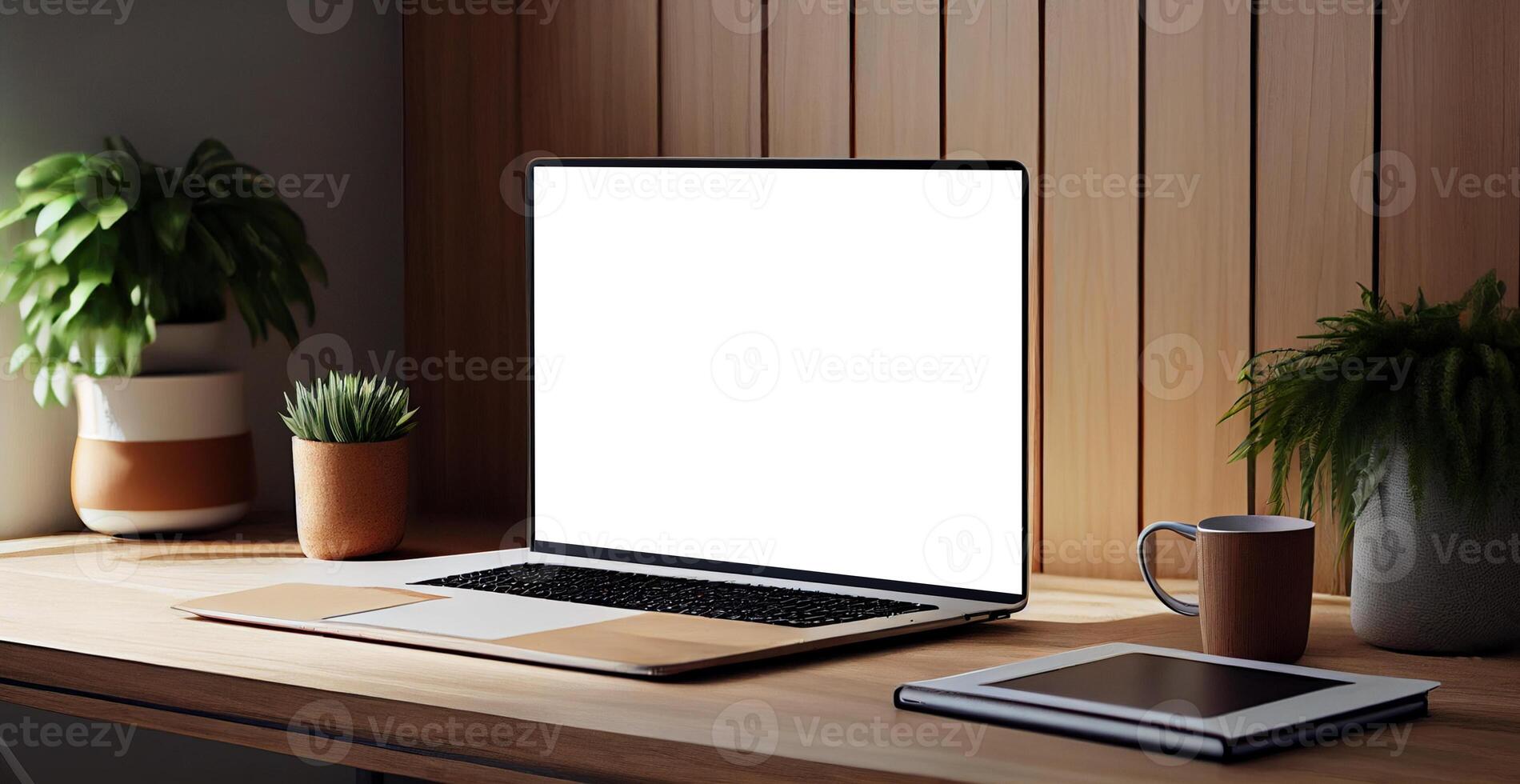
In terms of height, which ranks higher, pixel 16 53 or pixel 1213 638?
pixel 16 53

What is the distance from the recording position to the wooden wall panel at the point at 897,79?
1.34 m

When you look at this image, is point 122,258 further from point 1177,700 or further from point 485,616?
point 1177,700

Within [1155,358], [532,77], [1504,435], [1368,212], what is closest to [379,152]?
[532,77]

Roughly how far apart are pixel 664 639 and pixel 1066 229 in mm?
554

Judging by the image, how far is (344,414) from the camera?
1327mm

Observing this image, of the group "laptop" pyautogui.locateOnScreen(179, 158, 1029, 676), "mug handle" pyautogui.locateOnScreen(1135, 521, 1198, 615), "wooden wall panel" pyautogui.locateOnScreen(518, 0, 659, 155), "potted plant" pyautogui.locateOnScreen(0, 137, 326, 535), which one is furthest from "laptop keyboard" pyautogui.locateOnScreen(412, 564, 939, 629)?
"wooden wall panel" pyautogui.locateOnScreen(518, 0, 659, 155)

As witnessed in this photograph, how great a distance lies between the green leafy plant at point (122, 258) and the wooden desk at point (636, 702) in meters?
0.29

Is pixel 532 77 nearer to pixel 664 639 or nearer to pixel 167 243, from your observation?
pixel 167 243

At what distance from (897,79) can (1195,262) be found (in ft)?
1.04

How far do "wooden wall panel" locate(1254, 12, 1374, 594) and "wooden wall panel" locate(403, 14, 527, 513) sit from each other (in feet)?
2.49

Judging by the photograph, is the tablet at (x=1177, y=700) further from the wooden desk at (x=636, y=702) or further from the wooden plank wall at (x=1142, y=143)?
the wooden plank wall at (x=1142, y=143)

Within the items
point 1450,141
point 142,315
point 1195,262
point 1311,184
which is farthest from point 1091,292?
point 142,315

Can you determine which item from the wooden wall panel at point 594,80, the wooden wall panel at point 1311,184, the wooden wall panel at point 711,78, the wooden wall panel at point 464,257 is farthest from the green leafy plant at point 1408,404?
the wooden wall panel at point 464,257

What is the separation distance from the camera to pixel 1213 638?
3.09 ft
